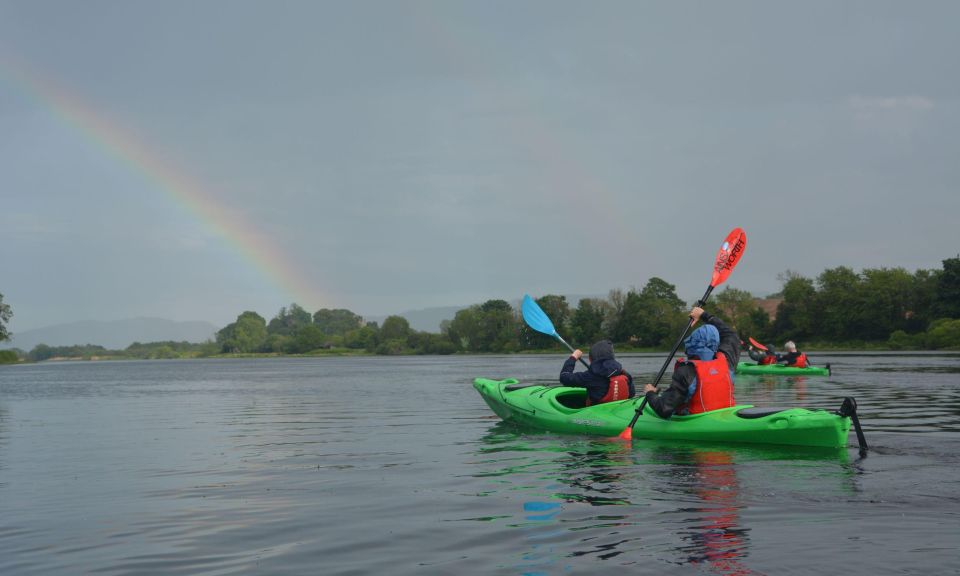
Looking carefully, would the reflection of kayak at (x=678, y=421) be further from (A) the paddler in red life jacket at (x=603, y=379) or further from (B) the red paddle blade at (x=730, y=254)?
(B) the red paddle blade at (x=730, y=254)

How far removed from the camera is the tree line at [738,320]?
73750mm

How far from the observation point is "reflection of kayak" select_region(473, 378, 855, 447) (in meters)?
10.5

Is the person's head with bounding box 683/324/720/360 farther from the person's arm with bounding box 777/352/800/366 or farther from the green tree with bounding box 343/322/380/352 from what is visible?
the green tree with bounding box 343/322/380/352

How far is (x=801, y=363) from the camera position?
32.6 meters

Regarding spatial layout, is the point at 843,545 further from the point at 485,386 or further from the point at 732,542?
the point at 485,386

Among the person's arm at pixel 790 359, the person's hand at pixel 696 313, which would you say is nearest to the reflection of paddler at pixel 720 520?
the person's hand at pixel 696 313

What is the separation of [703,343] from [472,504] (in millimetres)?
4292

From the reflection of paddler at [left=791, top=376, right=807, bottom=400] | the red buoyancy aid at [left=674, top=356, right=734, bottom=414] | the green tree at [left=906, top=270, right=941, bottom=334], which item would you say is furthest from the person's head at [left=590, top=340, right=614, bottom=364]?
the green tree at [left=906, top=270, right=941, bottom=334]

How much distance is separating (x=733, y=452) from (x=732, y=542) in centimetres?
488

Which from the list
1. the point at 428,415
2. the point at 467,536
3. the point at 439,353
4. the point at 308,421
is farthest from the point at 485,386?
the point at 439,353

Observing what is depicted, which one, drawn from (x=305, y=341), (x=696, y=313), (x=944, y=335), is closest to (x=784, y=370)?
(x=696, y=313)

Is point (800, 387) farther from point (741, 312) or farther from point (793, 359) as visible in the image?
point (741, 312)

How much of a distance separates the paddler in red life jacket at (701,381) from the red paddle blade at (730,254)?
4.37 meters

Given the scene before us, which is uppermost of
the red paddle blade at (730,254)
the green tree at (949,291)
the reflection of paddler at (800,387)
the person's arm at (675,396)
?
the green tree at (949,291)
